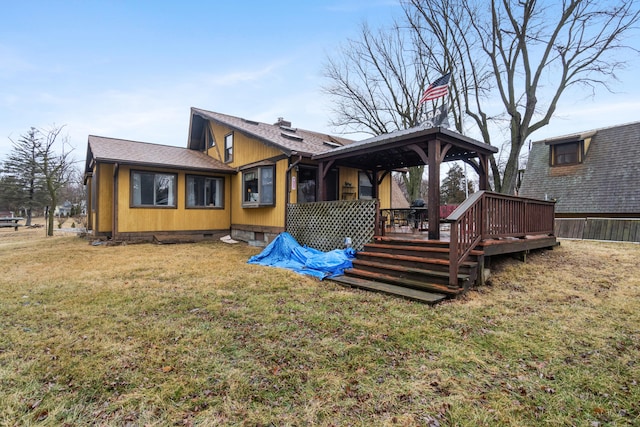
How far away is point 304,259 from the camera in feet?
24.5

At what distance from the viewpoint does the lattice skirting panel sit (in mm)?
7312

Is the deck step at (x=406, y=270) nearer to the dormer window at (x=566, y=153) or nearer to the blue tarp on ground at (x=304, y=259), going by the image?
the blue tarp on ground at (x=304, y=259)

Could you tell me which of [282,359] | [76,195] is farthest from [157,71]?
[76,195]

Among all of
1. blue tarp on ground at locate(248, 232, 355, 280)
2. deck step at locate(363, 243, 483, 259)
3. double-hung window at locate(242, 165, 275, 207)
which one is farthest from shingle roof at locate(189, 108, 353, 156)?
deck step at locate(363, 243, 483, 259)

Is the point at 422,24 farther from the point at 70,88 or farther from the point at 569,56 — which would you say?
the point at 70,88

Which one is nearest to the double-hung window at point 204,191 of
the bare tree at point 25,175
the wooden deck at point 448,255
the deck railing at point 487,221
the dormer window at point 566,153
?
the wooden deck at point 448,255

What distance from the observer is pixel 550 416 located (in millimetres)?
2086

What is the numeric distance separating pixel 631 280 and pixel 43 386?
27.7 ft

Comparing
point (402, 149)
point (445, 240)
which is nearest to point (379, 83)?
point (402, 149)

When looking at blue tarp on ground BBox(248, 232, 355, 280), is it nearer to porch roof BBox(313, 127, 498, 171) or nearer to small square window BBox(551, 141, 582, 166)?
porch roof BBox(313, 127, 498, 171)

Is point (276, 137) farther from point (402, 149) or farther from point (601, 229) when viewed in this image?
point (601, 229)

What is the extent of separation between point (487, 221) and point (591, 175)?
43.1 feet

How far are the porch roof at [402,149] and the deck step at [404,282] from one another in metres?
2.92

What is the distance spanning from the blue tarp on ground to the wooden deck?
347 mm
